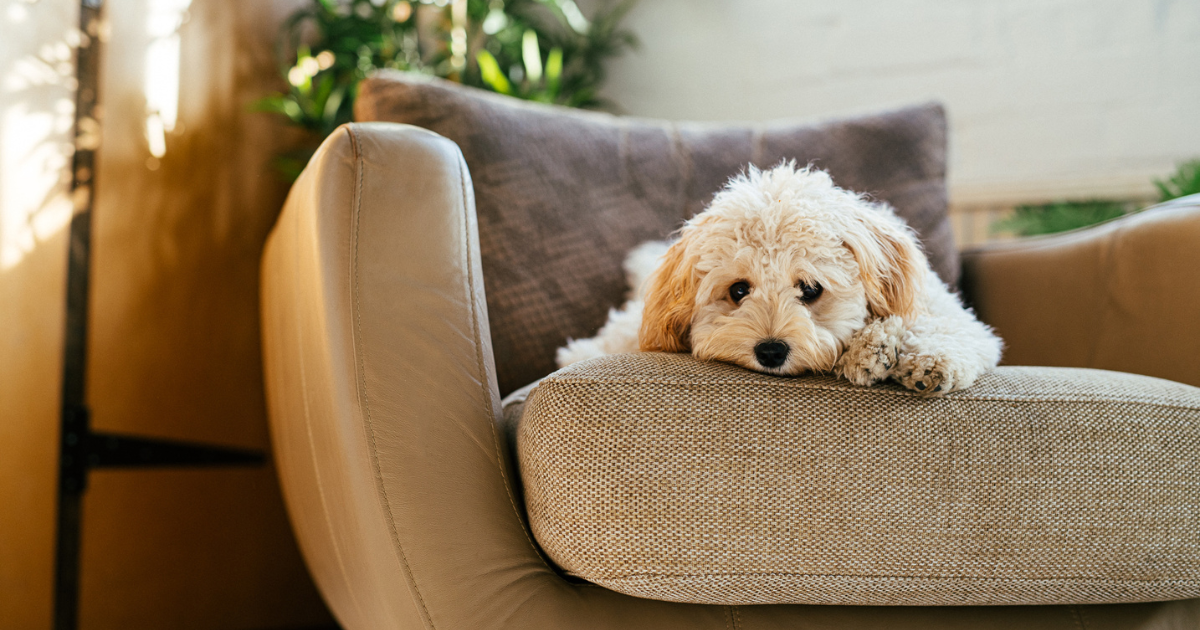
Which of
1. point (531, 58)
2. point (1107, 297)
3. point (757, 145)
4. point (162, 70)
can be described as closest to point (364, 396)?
point (757, 145)

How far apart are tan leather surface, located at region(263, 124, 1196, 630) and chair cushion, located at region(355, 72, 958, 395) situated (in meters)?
0.35

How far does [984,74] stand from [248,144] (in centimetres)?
223

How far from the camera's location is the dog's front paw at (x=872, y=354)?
78cm

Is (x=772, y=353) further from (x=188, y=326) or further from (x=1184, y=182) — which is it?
(x=188, y=326)

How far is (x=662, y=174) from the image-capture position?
151cm

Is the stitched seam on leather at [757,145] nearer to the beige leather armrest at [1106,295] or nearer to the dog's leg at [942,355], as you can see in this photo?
the beige leather armrest at [1106,295]

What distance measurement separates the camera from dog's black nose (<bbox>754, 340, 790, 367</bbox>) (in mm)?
864

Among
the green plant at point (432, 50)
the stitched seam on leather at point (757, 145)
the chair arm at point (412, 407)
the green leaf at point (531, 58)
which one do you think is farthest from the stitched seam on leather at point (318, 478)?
the green leaf at point (531, 58)

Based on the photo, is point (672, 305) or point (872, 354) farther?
point (672, 305)

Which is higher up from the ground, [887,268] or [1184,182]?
[1184,182]

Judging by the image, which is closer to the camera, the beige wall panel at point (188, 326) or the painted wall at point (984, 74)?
the beige wall panel at point (188, 326)

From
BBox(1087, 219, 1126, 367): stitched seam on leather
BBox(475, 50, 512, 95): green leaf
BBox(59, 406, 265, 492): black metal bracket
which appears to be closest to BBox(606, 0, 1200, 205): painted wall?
BBox(475, 50, 512, 95): green leaf

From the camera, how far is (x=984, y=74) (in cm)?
215

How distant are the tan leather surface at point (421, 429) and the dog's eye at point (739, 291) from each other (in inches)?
14.7
